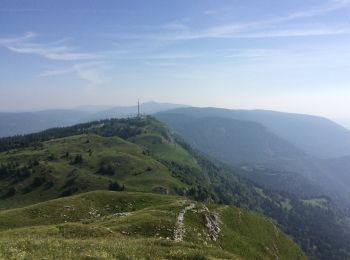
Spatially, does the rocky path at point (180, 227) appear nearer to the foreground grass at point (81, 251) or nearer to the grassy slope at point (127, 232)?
the grassy slope at point (127, 232)

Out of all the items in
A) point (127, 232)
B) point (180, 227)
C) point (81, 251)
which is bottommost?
point (180, 227)

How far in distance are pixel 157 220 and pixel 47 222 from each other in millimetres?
25638

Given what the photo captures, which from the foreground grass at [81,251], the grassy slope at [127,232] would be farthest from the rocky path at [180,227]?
the foreground grass at [81,251]

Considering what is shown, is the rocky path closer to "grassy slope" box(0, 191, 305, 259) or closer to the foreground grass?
"grassy slope" box(0, 191, 305, 259)

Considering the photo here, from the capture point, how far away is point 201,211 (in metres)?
87.8

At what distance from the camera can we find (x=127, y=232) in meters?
62.7

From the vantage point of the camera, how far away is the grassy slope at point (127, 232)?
36.6m

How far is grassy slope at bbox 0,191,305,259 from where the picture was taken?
3659 centimetres

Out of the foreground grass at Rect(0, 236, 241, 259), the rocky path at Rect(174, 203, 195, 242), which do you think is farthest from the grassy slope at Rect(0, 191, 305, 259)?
the rocky path at Rect(174, 203, 195, 242)

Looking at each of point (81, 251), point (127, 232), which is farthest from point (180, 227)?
point (81, 251)

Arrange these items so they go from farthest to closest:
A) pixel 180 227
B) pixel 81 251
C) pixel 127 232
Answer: pixel 180 227 < pixel 127 232 < pixel 81 251

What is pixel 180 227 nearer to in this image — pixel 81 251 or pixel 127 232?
pixel 127 232

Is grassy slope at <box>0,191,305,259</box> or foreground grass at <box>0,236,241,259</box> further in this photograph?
grassy slope at <box>0,191,305,259</box>

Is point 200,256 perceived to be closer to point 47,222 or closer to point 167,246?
point 167,246
